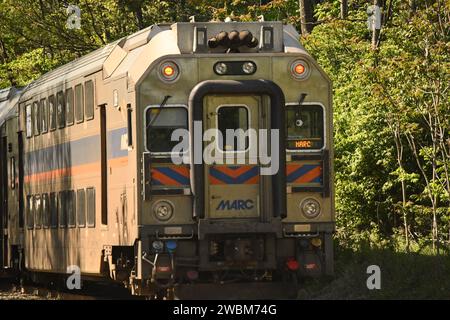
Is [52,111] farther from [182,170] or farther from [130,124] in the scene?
[182,170]

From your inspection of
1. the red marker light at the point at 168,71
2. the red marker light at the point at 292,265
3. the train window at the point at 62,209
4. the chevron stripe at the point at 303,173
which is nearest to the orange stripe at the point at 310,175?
the chevron stripe at the point at 303,173

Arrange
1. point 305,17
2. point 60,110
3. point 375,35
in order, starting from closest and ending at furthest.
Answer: point 60,110
point 375,35
point 305,17

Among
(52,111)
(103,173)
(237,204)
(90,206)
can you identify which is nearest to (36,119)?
(52,111)

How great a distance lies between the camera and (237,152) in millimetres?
16984

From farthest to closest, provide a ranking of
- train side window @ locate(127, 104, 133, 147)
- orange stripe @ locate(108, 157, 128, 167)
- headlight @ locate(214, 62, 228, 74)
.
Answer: orange stripe @ locate(108, 157, 128, 167) < train side window @ locate(127, 104, 133, 147) < headlight @ locate(214, 62, 228, 74)

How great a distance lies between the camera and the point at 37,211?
2355cm

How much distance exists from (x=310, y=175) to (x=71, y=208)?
508 cm

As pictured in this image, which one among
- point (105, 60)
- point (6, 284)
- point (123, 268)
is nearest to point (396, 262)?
point (123, 268)

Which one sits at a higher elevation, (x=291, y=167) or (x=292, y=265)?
(x=291, y=167)

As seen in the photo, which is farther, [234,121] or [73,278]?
[73,278]

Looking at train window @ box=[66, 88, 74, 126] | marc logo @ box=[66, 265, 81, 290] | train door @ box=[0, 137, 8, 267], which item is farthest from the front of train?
train door @ box=[0, 137, 8, 267]

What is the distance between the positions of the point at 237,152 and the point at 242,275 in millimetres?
1641

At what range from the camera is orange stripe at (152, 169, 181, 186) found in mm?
16844

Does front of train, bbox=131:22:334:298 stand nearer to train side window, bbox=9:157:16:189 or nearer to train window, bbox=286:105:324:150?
train window, bbox=286:105:324:150
